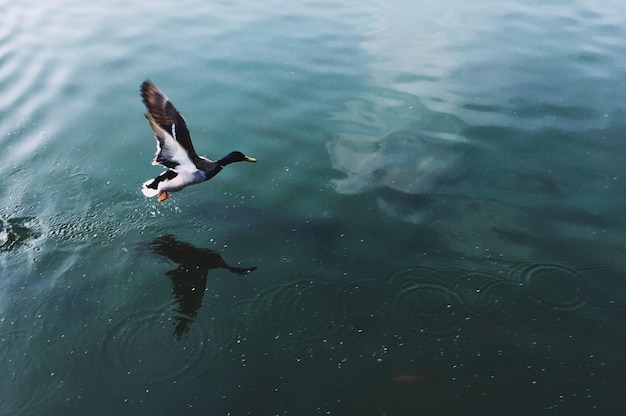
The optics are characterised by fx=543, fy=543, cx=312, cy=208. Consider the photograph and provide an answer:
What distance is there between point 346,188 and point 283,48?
5.85 meters

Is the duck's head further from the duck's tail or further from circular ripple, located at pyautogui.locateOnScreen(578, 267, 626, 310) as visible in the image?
circular ripple, located at pyautogui.locateOnScreen(578, 267, 626, 310)

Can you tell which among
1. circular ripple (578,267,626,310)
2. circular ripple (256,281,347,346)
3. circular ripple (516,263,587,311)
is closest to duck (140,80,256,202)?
circular ripple (256,281,347,346)

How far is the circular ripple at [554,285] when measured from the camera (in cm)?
704

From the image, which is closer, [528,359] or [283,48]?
[528,359]

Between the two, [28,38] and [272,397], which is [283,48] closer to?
[28,38]

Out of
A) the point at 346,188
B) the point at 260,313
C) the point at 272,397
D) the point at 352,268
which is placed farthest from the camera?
the point at 346,188

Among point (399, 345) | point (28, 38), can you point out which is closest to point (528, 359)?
point (399, 345)

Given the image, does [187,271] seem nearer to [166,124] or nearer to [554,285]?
[166,124]

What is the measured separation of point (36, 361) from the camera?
6570 mm

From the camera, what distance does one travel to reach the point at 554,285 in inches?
287

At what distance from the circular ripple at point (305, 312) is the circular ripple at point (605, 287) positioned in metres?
3.28

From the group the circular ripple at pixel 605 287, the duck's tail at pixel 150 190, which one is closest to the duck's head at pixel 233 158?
the duck's tail at pixel 150 190

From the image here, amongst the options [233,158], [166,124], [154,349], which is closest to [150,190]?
[166,124]

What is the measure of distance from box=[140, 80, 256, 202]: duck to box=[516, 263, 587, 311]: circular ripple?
459 centimetres
